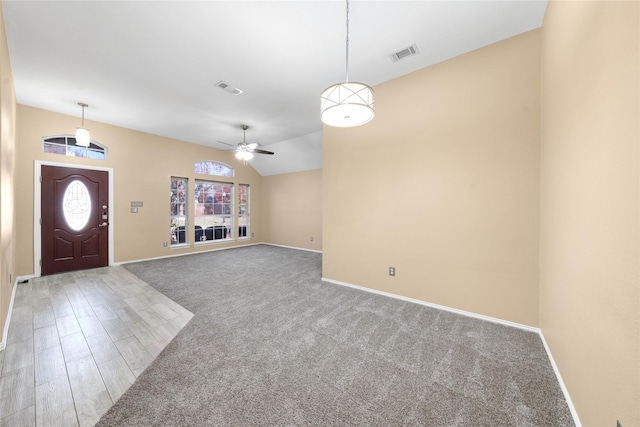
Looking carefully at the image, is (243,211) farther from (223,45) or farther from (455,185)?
(455,185)

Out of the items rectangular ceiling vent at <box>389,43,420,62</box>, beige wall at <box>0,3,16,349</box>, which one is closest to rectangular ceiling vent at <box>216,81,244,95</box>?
beige wall at <box>0,3,16,349</box>

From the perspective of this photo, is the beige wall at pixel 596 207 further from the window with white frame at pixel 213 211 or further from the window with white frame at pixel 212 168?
the window with white frame at pixel 213 211

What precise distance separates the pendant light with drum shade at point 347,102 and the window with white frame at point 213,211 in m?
6.21

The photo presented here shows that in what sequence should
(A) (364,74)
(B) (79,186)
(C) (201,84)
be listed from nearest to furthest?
1. (A) (364,74)
2. (C) (201,84)
3. (B) (79,186)

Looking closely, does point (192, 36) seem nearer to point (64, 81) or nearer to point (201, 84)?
point (201, 84)

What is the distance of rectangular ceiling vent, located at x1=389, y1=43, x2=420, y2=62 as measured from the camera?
2.68 metres

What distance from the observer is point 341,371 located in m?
1.84

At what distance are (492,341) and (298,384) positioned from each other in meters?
1.89

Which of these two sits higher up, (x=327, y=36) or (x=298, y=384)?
(x=327, y=36)

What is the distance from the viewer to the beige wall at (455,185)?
8.05 ft

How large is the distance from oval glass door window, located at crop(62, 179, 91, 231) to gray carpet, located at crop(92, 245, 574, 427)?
3.52 meters

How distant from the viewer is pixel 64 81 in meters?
3.36

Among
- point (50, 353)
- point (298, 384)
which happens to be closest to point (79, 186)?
point (50, 353)

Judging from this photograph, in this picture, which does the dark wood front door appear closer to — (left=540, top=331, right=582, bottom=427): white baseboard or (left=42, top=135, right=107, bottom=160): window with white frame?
(left=42, top=135, right=107, bottom=160): window with white frame
